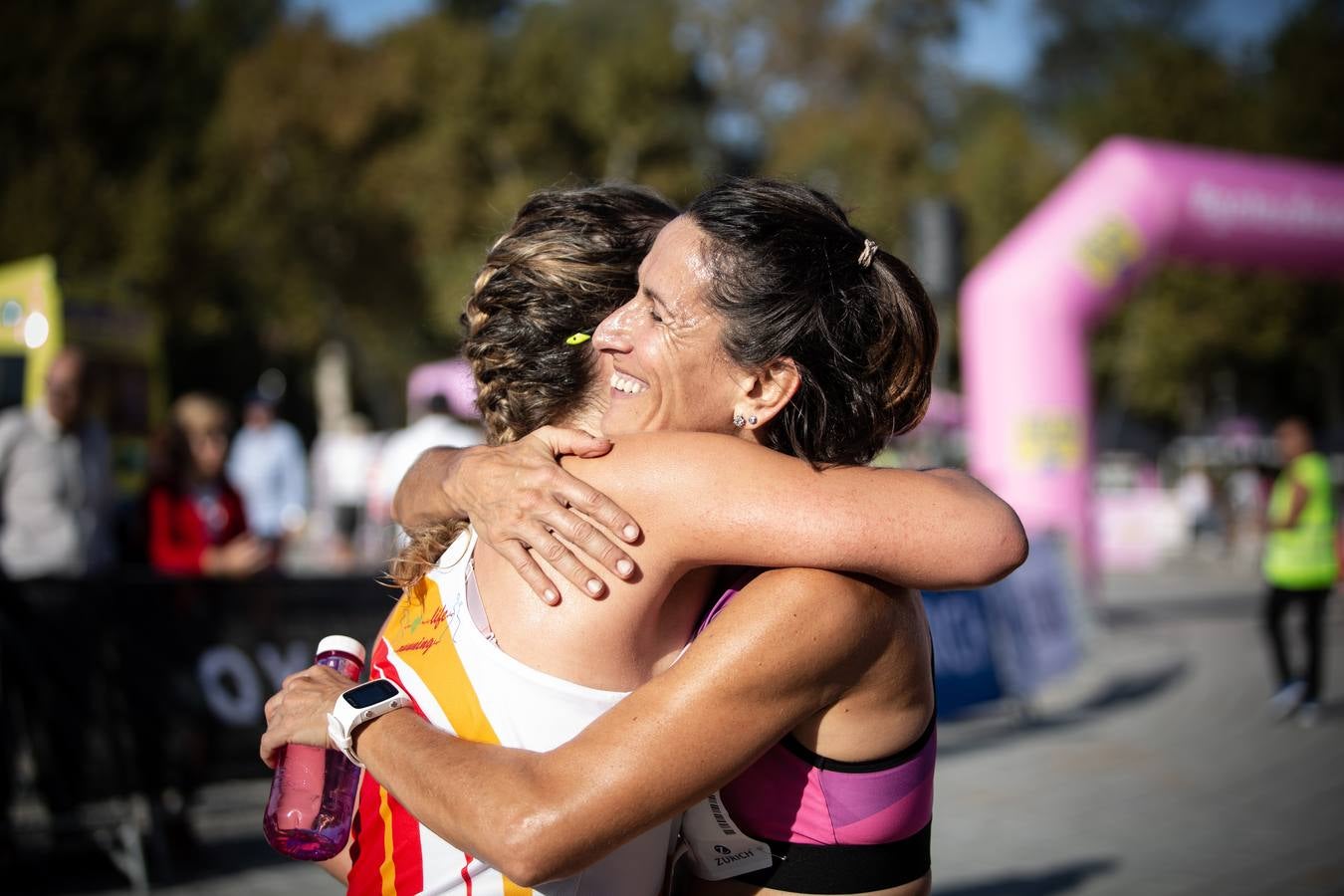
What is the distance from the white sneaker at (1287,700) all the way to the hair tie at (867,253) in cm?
777

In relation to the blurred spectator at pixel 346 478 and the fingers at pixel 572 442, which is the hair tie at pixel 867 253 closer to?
the fingers at pixel 572 442

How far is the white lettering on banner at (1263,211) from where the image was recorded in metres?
12.5

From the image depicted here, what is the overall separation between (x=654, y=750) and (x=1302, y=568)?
8.17m

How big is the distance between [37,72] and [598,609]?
85.8 ft

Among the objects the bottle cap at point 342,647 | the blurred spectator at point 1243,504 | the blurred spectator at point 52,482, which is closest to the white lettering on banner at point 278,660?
the blurred spectator at point 52,482

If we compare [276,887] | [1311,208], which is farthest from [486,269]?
[1311,208]

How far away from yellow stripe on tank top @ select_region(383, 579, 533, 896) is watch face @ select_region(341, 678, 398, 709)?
0.15 ft

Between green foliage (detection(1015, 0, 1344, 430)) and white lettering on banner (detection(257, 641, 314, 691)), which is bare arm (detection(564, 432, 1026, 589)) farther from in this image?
green foliage (detection(1015, 0, 1344, 430))

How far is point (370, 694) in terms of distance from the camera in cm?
158

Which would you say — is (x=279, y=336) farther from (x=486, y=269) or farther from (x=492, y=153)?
(x=486, y=269)

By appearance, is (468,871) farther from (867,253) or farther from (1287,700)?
(1287,700)

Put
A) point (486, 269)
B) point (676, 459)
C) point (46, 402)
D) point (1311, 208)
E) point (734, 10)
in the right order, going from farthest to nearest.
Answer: point (734, 10)
point (1311, 208)
point (46, 402)
point (486, 269)
point (676, 459)

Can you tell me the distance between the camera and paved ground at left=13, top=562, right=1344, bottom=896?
5090 mm

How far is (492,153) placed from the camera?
100ft
